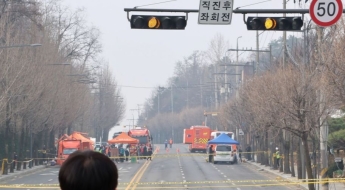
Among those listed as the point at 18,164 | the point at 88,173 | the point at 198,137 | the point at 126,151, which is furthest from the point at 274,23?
the point at 198,137

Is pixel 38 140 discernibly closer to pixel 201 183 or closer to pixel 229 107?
pixel 229 107

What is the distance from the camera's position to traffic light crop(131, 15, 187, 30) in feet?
62.5

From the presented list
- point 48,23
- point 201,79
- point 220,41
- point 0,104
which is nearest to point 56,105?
point 48,23

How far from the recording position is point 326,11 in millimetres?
18781

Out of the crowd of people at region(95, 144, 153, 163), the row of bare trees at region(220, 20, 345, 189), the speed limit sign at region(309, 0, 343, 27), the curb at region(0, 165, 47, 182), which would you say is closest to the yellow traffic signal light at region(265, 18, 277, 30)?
the speed limit sign at region(309, 0, 343, 27)

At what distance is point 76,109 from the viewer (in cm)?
7712

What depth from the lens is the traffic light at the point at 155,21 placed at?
19.1 metres

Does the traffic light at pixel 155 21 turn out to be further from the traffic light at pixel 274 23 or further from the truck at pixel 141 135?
the truck at pixel 141 135

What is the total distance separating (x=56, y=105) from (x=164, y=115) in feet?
399

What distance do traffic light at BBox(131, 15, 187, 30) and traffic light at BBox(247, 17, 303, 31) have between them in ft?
5.30

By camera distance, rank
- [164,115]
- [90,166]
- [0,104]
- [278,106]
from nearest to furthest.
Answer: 1. [90,166]
2. [278,106]
3. [0,104]
4. [164,115]

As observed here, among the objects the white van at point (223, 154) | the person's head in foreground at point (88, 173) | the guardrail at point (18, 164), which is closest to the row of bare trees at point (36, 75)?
the guardrail at point (18, 164)

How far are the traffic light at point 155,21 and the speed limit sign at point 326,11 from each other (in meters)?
3.02

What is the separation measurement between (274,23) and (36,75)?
39.6m
